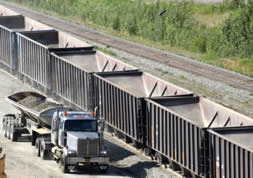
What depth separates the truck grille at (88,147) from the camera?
133ft

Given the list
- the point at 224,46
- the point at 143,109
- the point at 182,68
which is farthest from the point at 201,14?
the point at 143,109

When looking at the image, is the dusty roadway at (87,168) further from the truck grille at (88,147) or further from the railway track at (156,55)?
the railway track at (156,55)

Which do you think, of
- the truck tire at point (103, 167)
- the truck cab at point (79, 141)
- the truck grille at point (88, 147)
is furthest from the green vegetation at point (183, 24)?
the truck grille at point (88, 147)

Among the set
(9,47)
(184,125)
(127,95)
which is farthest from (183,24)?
(184,125)

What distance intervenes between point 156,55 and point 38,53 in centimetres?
1553

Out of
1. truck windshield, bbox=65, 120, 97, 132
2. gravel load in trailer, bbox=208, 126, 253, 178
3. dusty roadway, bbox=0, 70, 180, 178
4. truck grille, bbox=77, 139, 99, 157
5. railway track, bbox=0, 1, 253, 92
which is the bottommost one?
railway track, bbox=0, 1, 253, 92

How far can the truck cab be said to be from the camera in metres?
40.5

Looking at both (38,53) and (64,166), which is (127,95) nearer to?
(64,166)

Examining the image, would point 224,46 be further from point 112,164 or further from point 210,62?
point 112,164

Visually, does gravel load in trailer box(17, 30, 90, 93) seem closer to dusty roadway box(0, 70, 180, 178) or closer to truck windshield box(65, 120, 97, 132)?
dusty roadway box(0, 70, 180, 178)

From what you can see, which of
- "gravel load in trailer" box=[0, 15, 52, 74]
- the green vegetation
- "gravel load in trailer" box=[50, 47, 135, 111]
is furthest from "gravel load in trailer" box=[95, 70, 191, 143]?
Result: the green vegetation

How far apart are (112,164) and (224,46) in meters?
31.1

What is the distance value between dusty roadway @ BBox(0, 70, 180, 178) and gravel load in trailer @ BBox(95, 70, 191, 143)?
2.77 ft

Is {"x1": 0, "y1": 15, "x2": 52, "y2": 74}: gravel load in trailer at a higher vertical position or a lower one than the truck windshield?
lower
